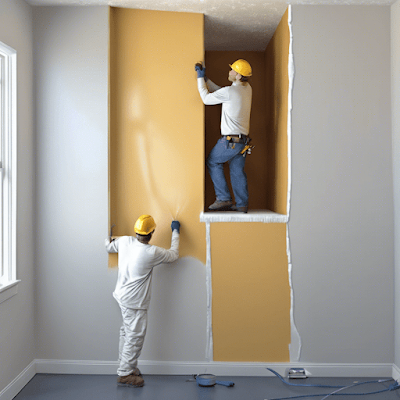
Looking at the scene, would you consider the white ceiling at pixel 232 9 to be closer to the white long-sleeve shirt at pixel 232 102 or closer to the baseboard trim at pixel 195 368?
the white long-sleeve shirt at pixel 232 102

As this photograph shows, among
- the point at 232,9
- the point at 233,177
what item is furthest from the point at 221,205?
the point at 232,9

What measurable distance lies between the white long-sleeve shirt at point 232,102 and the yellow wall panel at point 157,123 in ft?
0.38

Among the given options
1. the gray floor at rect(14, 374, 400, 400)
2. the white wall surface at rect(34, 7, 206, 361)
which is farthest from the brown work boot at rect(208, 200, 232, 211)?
the gray floor at rect(14, 374, 400, 400)

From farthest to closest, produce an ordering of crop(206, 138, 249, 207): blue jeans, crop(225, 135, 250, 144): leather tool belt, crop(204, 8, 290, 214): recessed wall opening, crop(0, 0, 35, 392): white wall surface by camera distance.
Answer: crop(204, 8, 290, 214): recessed wall opening, crop(206, 138, 249, 207): blue jeans, crop(225, 135, 250, 144): leather tool belt, crop(0, 0, 35, 392): white wall surface

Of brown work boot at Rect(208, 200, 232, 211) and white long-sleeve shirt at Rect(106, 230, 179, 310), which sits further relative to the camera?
brown work boot at Rect(208, 200, 232, 211)

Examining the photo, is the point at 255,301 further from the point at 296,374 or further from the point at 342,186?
the point at 342,186

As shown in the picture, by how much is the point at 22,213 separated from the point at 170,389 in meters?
1.69

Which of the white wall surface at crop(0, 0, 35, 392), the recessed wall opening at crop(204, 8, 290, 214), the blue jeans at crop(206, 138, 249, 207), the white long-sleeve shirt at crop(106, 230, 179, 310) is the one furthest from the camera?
the recessed wall opening at crop(204, 8, 290, 214)

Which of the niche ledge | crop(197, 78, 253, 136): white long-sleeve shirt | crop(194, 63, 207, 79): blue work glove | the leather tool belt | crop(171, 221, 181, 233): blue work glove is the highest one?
crop(194, 63, 207, 79): blue work glove

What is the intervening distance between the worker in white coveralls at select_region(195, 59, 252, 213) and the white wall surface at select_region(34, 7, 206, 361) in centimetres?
68

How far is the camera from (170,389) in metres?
2.98

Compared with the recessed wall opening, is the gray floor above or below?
below

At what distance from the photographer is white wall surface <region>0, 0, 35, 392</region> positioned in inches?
110

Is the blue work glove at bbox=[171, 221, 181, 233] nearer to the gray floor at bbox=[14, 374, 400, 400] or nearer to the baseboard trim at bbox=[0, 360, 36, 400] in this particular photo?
the gray floor at bbox=[14, 374, 400, 400]
